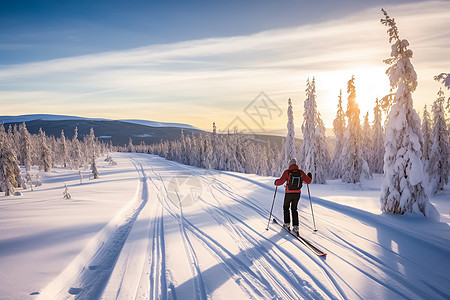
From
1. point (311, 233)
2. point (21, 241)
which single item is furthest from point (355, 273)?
point (21, 241)

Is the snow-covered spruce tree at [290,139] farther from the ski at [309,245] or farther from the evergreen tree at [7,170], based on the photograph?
the evergreen tree at [7,170]

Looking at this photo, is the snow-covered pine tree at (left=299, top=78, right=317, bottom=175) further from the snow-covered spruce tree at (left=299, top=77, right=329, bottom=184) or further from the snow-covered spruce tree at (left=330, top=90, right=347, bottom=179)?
the snow-covered spruce tree at (left=330, top=90, right=347, bottom=179)

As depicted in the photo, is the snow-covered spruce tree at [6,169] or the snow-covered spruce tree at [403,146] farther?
the snow-covered spruce tree at [6,169]

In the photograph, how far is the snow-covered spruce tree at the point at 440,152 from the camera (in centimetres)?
2034

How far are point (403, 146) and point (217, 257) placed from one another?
8.91 m

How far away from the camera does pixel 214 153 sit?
159 ft

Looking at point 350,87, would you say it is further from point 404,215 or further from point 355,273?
point 355,273

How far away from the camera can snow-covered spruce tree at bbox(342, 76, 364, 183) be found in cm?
2508

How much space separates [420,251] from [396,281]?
81.3 inches

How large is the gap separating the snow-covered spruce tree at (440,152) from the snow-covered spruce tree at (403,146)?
51.5 feet

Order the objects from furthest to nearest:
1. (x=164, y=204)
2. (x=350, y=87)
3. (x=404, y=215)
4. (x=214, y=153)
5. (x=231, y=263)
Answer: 1. (x=214, y=153)
2. (x=350, y=87)
3. (x=164, y=204)
4. (x=404, y=215)
5. (x=231, y=263)

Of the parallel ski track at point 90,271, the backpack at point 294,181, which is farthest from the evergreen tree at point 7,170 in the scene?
the backpack at point 294,181

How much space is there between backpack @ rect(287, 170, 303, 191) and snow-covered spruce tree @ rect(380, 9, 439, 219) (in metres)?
4.96

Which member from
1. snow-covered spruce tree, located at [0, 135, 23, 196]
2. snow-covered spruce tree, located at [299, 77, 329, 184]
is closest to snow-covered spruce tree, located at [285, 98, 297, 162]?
snow-covered spruce tree, located at [299, 77, 329, 184]
